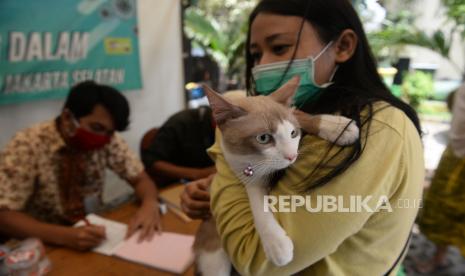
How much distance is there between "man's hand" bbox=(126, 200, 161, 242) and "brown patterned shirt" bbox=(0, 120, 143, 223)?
18.9 inches

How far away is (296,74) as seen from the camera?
0.85 m

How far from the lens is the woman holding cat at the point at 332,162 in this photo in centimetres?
62

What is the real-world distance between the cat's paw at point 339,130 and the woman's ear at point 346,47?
0.25 metres

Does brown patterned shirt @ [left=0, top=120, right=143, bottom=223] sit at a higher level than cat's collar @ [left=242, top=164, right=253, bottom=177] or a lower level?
lower

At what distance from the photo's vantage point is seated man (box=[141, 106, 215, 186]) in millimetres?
2296

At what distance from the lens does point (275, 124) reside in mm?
722

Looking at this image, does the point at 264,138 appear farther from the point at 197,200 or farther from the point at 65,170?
the point at 65,170

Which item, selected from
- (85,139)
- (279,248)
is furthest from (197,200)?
(85,139)

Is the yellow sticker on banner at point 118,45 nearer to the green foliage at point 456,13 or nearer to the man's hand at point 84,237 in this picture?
the man's hand at point 84,237

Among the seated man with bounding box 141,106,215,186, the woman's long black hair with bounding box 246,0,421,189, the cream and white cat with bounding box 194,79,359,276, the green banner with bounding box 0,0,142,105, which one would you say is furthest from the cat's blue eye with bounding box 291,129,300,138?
the green banner with bounding box 0,0,142,105

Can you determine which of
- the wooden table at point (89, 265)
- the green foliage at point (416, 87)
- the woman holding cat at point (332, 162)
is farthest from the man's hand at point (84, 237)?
the green foliage at point (416, 87)

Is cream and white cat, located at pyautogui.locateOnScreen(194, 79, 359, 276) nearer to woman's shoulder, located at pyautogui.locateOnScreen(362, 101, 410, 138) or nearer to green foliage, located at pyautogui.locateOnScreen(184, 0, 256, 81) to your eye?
woman's shoulder, located at pyautogui.locateOnScreen(362, 101, 410, 138)

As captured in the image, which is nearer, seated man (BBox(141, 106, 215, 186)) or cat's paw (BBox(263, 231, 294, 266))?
cat's paw (BBox(263, 231, 294, 266))

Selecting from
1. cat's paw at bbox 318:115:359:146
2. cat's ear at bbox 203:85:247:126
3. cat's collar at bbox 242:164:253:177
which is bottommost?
cat's collar at bbox 242:164:253:177
